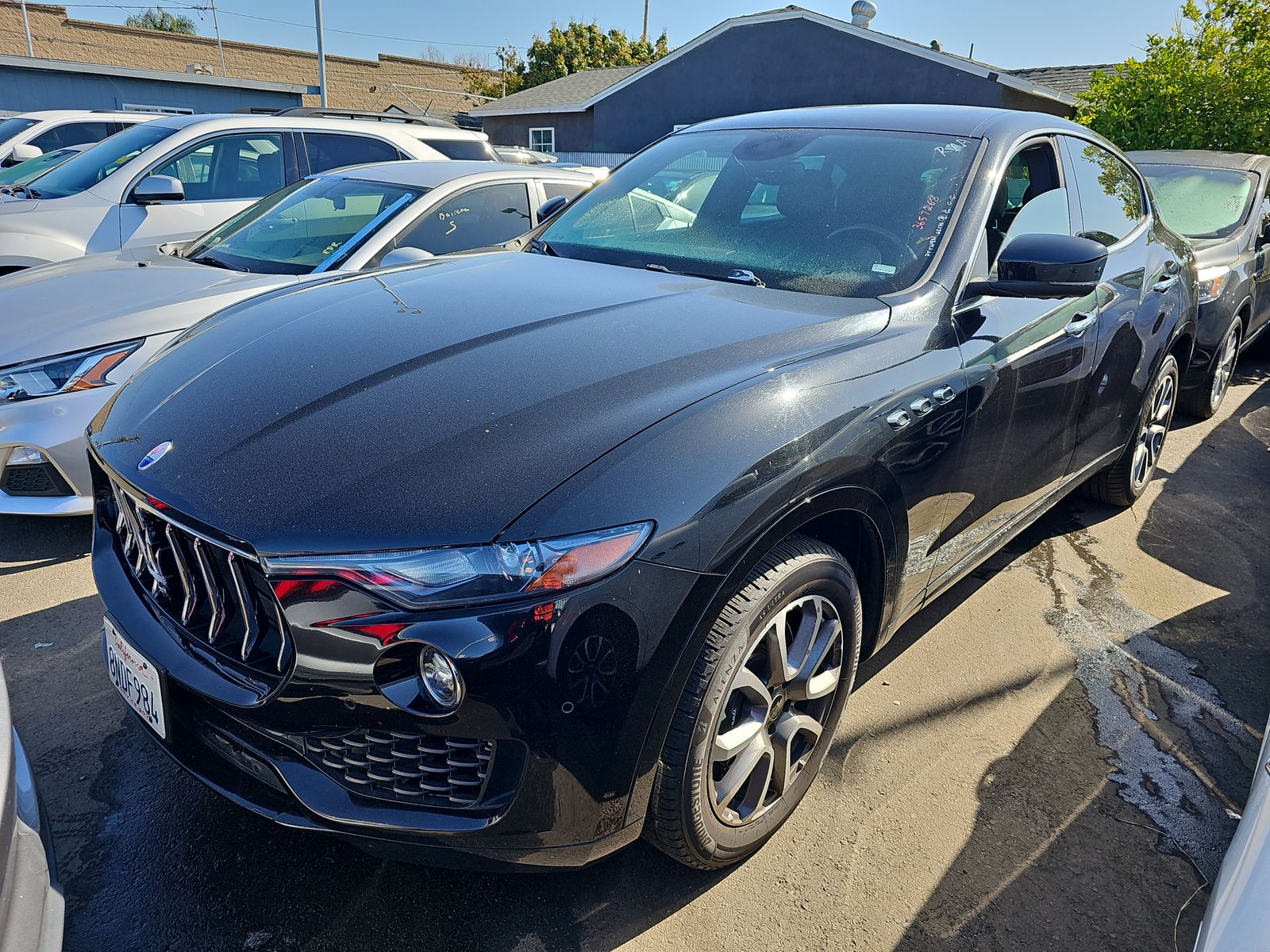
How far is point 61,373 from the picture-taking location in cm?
342

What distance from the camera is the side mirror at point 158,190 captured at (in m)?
5.50

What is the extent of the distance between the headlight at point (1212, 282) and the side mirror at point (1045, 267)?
→ 3.36 meters

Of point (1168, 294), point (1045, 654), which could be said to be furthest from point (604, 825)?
point (1168, 294)

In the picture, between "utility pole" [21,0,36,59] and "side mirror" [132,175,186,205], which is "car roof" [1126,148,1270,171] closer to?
"side mirror" [132,175,186,205]

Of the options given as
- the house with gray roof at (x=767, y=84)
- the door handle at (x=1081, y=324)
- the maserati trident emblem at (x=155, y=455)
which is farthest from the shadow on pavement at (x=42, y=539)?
the house with gray roof at (x=767, y=84)

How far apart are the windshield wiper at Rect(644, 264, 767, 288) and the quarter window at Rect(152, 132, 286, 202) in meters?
4.65

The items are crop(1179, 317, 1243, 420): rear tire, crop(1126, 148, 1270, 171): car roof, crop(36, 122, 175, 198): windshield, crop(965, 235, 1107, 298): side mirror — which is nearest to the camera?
crop(965, 235, 1107, 298): side mirror

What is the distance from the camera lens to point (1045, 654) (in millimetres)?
3234

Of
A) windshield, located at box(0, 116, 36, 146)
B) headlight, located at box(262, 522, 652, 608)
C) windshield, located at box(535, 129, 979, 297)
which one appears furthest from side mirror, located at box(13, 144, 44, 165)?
headlight, located at box(262, 522, 652, 608)

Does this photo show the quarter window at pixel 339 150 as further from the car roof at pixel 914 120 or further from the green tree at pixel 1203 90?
the green tree at pixel 1203 90

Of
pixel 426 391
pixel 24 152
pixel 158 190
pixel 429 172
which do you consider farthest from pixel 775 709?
pixel 24 152

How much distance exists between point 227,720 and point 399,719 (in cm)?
41

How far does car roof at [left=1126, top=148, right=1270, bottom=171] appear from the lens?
22.4ft

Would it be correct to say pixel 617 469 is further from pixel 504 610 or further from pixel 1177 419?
pixel 1177 419
